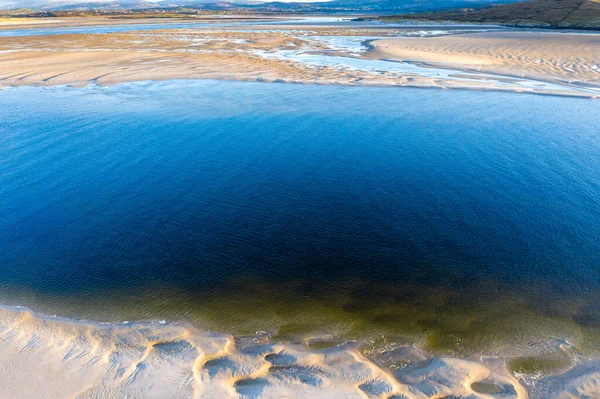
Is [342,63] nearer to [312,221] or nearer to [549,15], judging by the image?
[312,221]

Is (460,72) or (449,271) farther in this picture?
(460,72)

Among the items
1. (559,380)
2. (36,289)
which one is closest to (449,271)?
(559,380)

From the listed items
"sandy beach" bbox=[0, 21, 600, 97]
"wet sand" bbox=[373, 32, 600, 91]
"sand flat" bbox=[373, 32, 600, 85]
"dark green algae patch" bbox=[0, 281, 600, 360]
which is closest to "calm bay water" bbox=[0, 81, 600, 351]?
"dark green algae patch" bbox=[0, 281, 600, 360]

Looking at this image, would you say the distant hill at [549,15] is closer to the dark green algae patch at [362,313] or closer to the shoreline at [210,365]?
the dark green algae patch at [362,313]

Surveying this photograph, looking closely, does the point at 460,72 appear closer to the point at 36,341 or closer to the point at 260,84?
the point at 260,84

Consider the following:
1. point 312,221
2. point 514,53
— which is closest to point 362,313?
point 312,221

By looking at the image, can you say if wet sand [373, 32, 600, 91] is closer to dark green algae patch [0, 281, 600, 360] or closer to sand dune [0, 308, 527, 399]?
dark green algae patch [0, 281, 600, 360]

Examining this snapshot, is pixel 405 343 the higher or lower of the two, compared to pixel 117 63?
higher
